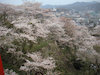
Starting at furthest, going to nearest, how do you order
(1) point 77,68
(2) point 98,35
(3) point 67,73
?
1. (2) point 98,35
2. (1) point 77,68
3. (3) point 67,73

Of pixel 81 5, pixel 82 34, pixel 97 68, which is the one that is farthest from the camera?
pixel 81 5

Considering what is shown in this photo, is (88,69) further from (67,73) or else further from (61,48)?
(61,48)

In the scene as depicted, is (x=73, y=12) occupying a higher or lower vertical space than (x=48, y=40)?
higher

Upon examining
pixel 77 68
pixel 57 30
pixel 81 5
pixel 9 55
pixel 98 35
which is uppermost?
pixel 81 5

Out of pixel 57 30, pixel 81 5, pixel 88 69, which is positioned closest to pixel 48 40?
pixel 57 30

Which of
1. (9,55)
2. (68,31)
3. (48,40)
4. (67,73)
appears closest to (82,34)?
(68,31)

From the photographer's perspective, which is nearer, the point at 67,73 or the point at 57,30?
the point at 67,73

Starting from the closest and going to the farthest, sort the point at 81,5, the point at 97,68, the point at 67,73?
the point at 67,73
the point at 97,68
the point at 81,5

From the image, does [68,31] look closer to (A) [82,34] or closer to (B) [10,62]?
(A) [82,34]

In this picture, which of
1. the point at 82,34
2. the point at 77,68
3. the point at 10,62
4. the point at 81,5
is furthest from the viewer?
the point at 81,5

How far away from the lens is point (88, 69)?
873 centimetres

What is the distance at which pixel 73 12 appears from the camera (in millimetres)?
30344

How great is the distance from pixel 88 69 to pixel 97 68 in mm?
693

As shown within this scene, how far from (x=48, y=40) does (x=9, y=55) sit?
5072 millimetres
